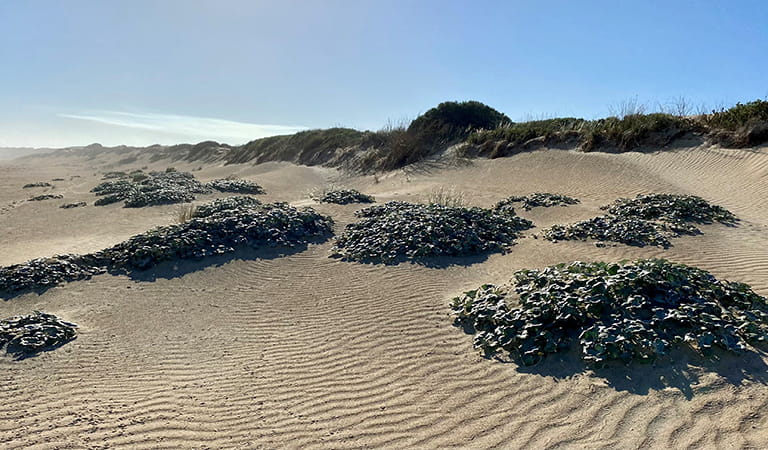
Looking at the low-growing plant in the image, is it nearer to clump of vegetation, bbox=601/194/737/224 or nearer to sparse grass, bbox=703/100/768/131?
clump of vegetation, bbox=601/194/737/224

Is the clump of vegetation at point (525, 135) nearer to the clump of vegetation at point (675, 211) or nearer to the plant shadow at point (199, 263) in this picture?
the clump of vegetation at point (675, 211)

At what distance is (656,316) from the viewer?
15.9ft

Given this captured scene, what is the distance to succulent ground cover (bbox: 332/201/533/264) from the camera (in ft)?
30.3

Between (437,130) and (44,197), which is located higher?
(437,130)

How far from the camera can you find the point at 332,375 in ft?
16.3

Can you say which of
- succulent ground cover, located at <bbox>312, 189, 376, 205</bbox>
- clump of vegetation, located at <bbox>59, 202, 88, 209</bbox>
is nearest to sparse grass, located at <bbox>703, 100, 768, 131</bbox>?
succulent ground cover, located at <bbox>312, 189, 376, 205</bbox>

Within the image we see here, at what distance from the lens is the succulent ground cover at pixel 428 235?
9.23 m

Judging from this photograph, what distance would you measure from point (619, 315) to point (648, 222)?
22.2ft

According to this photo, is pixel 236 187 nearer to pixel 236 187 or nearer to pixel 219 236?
pixel 236 187

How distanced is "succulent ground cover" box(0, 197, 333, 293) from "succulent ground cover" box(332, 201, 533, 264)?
4.20ft

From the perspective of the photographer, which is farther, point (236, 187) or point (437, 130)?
point (437, 130)

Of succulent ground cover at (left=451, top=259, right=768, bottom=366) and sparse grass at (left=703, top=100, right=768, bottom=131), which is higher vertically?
sparse grass at (left=703, top=100, right=768, bottom=131)

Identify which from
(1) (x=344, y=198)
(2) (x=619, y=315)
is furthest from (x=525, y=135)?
(2) (x=619, y=315)

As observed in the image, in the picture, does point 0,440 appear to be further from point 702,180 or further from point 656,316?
point 702,180
